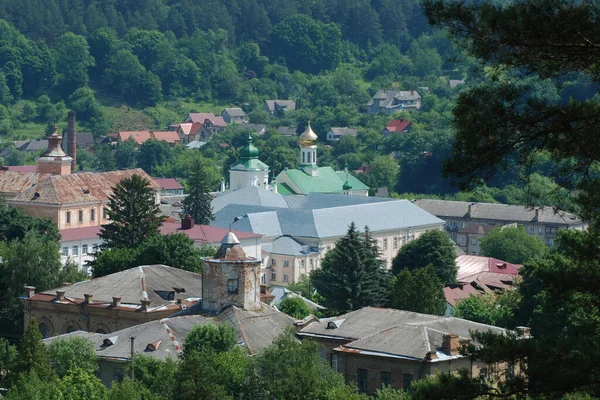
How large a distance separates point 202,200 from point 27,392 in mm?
53049

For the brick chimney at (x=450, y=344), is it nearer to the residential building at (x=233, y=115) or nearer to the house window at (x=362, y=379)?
the house window at (x=362, y=379)

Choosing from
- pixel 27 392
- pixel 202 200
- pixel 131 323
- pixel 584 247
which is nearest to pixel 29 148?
pixel 202 200

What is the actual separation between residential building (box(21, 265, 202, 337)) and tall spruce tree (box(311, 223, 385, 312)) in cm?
865

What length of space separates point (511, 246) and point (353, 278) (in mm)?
27612

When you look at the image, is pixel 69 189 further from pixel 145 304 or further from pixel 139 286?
pixel 145 304

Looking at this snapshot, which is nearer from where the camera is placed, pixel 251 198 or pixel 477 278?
pixel 477 278

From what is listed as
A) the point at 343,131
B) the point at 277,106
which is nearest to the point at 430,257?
the point at 343,131

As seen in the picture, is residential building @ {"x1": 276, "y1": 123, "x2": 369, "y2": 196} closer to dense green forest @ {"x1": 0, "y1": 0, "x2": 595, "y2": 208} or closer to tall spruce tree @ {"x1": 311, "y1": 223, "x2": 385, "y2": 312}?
dense green forest @ {"x1": 0, "y1": 0, "x2": 595, "y2": 208}

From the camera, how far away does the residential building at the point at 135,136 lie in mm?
142500

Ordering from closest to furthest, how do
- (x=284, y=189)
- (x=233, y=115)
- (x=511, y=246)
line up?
1. (x=511, y=246)
2. (x=284, y=189)
3. (x=233, y=115)

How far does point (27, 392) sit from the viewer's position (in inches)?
1416

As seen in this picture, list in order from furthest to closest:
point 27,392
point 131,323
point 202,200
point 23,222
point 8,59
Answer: point 8,59
point 202,200
point 23,222
point 131,323
point 27,392

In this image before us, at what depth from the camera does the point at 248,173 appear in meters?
94.9

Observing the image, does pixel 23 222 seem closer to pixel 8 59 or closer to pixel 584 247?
pixel 584 247
